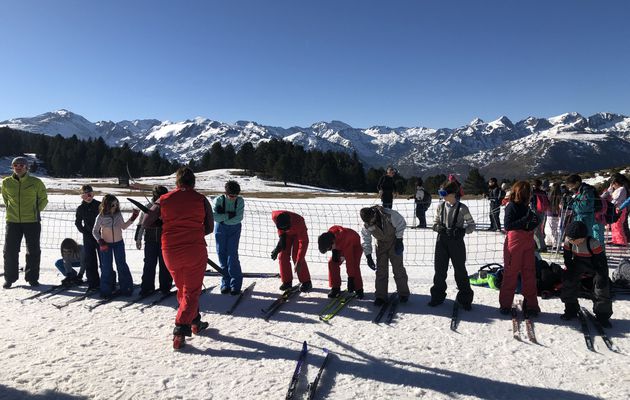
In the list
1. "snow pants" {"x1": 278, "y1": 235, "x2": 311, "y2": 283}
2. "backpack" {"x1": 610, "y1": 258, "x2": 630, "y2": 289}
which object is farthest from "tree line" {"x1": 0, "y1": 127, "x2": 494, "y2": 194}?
"snow pants" {"x1": 278, "y1": 235, "x2": 311, "y2": 283}

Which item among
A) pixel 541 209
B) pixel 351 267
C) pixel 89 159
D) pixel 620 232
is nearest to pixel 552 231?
pixel 541 209

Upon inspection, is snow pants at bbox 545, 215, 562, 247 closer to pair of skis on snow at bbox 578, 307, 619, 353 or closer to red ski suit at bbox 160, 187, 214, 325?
pair of skis on snow at bbox 578, 307, 619, 353

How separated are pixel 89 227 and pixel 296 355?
479cm

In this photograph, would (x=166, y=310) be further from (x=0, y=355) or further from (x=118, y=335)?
(x=0, y=355)

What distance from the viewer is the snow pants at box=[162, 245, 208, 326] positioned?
5094 mm

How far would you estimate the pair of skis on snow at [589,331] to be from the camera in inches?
195

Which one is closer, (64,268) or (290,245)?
(290,245)

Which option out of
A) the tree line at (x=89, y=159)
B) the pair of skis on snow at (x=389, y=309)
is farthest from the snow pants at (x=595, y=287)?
the tree line at (x=89, y=159)

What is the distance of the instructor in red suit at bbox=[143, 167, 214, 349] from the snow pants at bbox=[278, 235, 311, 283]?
2163 millimetres

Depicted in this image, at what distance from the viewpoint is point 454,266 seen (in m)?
6.36

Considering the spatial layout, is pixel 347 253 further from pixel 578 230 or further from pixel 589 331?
pixel 589 331

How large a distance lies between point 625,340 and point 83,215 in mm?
8679

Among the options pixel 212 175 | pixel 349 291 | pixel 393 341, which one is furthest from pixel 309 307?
pixel 212 175

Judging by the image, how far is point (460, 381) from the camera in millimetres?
4281
